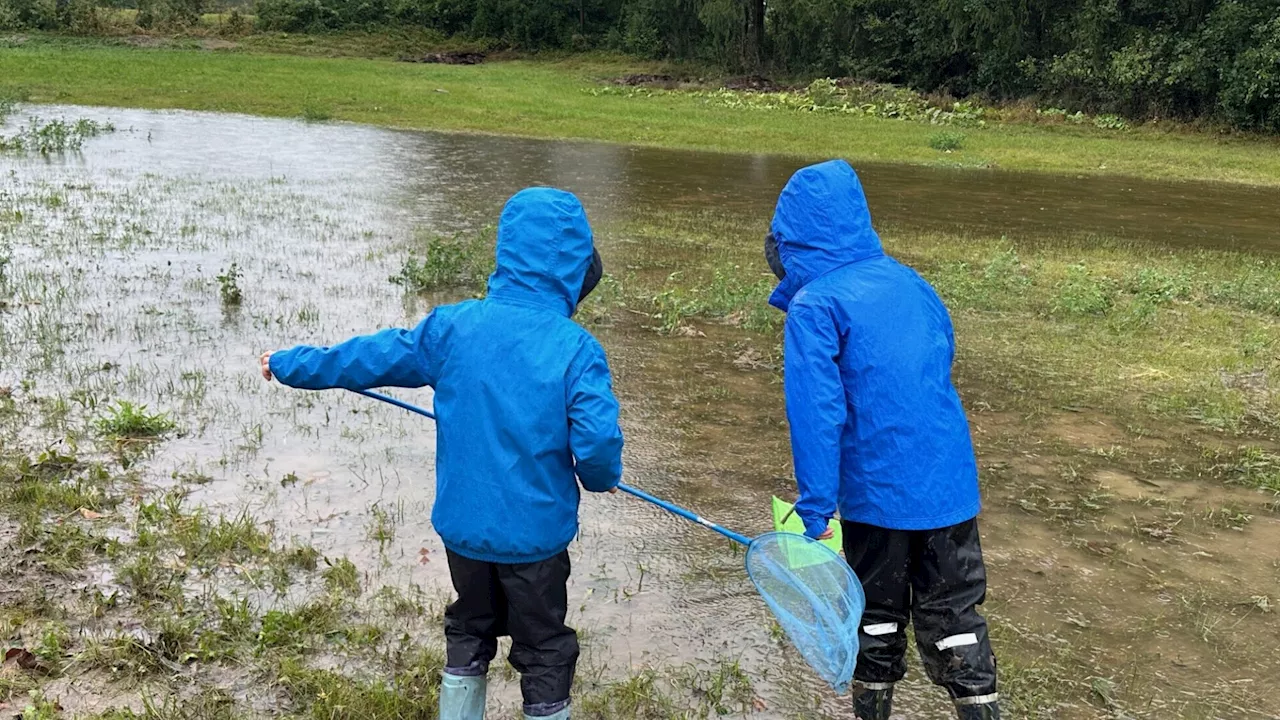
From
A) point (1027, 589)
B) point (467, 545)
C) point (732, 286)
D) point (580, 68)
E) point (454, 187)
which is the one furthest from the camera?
point (580, 68)

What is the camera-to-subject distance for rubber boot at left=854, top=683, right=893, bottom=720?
3.19 metres

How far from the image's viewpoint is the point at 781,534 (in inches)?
120

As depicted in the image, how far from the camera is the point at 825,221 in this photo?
313 cm

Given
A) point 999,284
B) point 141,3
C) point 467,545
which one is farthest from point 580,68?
point 467,545

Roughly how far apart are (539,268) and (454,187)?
1215 cm

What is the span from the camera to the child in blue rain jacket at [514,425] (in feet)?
8.78

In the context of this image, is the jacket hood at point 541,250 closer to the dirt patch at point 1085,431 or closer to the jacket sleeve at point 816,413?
the jacket sleeve at point 816,413

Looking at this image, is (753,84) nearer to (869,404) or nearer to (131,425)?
(131,425)

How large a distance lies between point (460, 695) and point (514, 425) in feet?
2.78

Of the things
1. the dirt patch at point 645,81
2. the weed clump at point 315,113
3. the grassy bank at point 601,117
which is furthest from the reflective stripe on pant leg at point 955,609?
the dirt patch at point 645,81

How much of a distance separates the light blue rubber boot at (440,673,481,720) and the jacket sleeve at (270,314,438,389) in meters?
0.87

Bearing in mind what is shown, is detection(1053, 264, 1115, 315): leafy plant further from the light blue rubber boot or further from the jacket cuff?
the light blue rubber boot

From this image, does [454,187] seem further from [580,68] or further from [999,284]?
[580,68]

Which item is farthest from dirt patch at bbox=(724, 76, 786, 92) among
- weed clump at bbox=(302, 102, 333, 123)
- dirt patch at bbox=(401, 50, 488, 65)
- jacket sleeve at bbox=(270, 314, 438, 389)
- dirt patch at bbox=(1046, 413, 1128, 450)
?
jacket sleeve at bbox=(270, 314, 438, 389)
